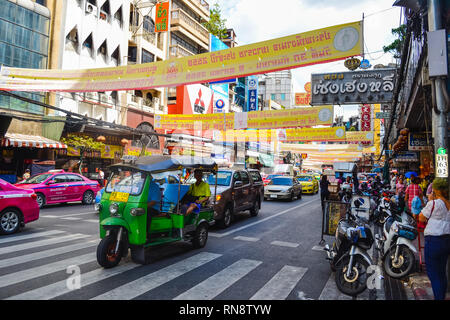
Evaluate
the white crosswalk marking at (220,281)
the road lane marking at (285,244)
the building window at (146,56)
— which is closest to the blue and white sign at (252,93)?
the building window at (146,56)

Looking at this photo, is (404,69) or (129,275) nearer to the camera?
(129,275)

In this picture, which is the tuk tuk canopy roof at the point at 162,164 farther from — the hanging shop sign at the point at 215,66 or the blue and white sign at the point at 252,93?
the blue and white sign at the point at 252,93

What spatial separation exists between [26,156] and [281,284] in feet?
67.7

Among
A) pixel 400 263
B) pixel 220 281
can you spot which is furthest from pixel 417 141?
pixel 220 281

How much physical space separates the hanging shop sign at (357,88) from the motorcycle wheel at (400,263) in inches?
466

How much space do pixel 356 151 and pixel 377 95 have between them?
1732 centimetres

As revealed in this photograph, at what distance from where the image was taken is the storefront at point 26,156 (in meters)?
18.9

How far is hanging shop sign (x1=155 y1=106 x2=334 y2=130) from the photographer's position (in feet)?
50.5

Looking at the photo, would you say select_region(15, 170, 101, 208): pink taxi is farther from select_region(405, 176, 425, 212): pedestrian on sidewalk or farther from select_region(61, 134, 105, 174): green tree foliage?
select_region(405, 176, 425, 212): pedestrian on sidewalk

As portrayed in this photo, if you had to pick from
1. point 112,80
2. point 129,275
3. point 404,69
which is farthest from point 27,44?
point 404,69

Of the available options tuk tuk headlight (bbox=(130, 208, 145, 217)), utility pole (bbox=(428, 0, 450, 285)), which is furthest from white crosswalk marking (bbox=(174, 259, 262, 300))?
utility pole (bbox=(428, 0, 450, 285))

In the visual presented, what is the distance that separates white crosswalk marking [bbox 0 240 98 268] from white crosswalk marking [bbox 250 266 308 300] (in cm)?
470

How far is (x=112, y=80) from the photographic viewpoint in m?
9.84

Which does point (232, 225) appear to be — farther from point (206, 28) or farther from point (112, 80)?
point (206, 28)
